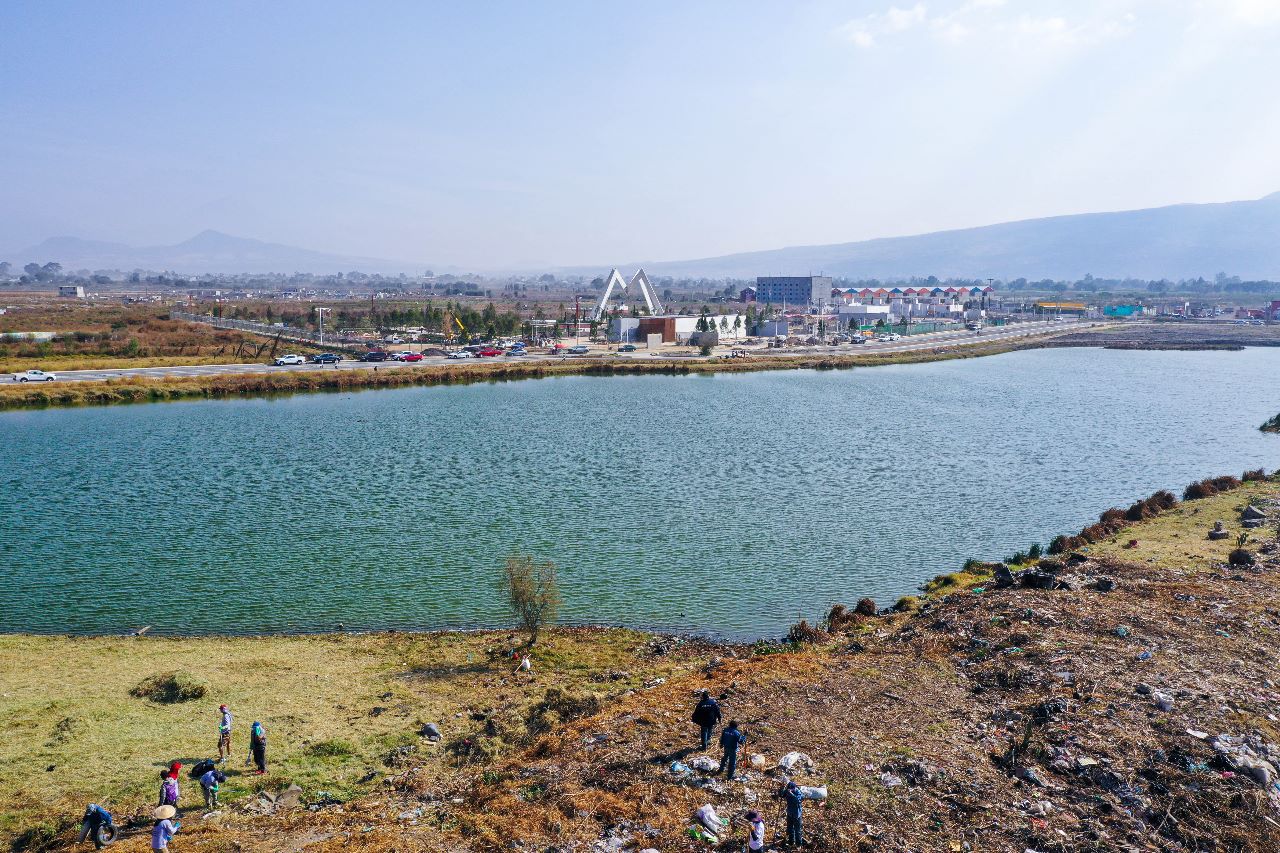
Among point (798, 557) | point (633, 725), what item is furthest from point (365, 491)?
point (633, 725)

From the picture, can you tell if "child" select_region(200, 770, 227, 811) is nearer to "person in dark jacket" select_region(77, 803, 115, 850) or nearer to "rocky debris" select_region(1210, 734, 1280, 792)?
"person in dark jacket" select_region(77, 803, 115, 850)

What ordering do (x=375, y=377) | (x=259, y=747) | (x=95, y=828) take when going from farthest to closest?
(x=375, y=377) → (x=259, y=747) → (x=95, y=828)

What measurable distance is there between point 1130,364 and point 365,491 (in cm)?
7964

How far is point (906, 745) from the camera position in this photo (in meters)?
11.1

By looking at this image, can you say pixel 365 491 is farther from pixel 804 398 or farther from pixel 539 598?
pixel 804 398

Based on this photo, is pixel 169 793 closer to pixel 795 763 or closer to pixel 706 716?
pixel 706 716

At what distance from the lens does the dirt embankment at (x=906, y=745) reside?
30.6 feet

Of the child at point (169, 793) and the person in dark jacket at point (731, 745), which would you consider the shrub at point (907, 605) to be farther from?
the child at point (169, 793)

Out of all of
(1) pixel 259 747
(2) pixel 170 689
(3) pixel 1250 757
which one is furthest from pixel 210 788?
(3) pixel 1250 757

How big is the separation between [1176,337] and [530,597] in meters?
116

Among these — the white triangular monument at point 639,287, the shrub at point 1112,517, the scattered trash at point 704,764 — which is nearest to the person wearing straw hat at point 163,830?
the scattered trash at point 704,764

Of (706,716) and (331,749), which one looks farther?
(331,749)

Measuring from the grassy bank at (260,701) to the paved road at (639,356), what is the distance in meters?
41.3

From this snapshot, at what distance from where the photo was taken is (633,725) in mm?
12016
